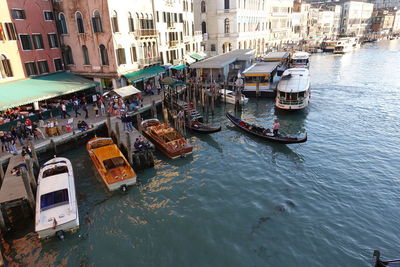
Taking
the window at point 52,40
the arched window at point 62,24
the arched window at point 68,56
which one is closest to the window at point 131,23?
the arched window at point 62,24

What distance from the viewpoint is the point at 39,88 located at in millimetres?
26297

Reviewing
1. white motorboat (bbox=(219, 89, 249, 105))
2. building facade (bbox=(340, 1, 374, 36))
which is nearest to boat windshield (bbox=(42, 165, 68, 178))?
white motorboat (bbox=(219, 89, 249, 105))

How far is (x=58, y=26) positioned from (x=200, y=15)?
35325 mm

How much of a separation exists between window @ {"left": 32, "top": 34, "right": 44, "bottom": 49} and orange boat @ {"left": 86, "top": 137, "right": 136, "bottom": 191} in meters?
15.0

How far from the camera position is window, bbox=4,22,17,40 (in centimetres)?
2626

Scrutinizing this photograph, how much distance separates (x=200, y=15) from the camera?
6003 centimetres

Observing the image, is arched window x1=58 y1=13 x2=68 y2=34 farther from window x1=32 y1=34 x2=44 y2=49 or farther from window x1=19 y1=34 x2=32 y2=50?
window x1=19 y1=34 x2=32 y2=50

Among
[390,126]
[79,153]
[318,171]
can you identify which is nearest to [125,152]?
[79,153]

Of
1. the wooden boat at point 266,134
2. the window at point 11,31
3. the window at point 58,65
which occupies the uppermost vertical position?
the window at point 11,31

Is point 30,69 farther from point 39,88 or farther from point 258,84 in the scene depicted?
point 258,84

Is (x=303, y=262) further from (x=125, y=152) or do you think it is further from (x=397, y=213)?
(x=125, y=152)

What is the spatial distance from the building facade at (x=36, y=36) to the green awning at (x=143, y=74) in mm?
8348

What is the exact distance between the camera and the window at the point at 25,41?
27594mm

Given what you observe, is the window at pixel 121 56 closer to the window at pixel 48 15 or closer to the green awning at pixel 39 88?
the green awning at pixel 39 88
